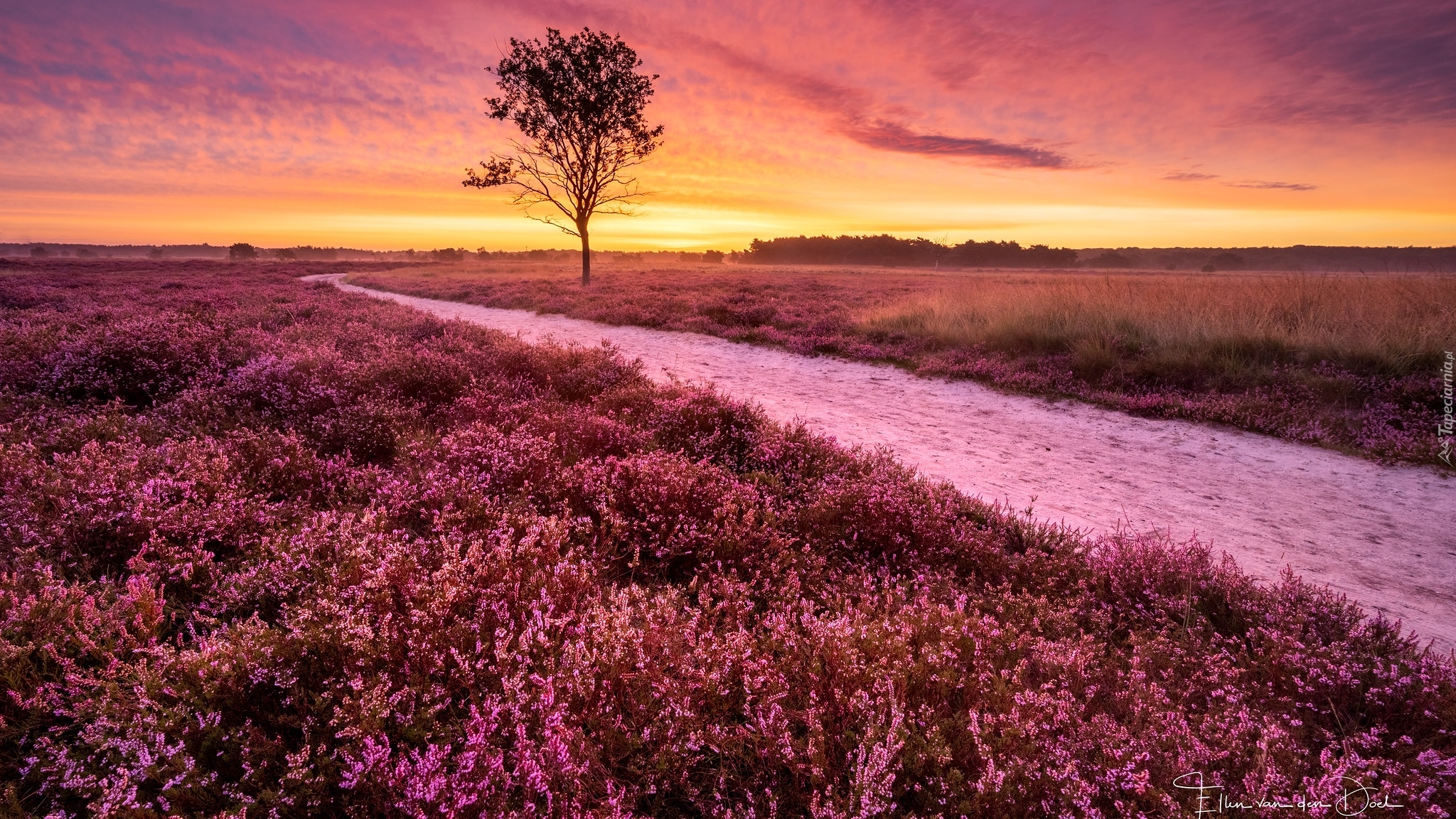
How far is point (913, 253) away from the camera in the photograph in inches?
4456

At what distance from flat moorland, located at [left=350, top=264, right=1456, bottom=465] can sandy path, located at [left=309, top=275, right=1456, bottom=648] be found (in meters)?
0.77

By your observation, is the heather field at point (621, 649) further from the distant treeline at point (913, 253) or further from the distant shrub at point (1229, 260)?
the distant shrub at point (1229, 260)

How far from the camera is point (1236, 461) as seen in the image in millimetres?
6980

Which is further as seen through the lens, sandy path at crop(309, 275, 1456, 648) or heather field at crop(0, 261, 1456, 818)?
sandy path at crop(309, 275, 1456, 648)

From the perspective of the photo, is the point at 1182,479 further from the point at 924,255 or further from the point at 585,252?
the point at 924,255

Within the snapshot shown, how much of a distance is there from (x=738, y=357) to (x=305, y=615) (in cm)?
1209

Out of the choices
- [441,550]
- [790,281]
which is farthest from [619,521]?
[790,281]

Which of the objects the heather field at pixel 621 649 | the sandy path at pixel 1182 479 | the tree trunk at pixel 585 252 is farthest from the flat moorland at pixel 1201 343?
the tree trunk at pixel 585 252

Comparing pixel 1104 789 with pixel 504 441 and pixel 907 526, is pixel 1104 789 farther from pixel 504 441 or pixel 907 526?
pixel 504 441
